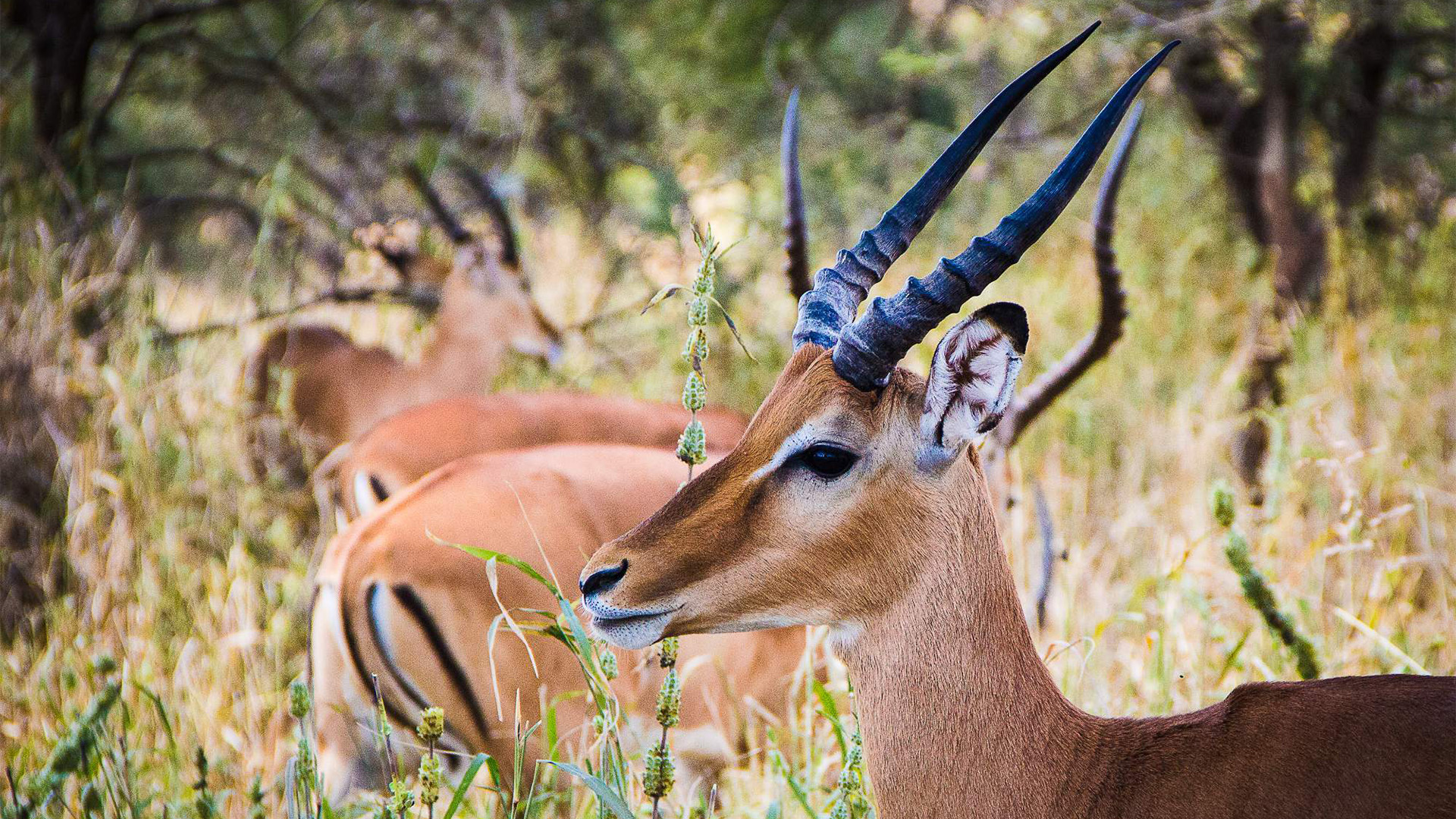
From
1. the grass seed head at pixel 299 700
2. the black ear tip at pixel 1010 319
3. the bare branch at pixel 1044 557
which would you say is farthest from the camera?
the bare branch at pixel 1044 557

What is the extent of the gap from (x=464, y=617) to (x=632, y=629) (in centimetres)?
122

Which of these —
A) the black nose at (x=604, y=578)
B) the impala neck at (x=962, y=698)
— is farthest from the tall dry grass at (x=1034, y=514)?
the black nose at (x=604, y=578)

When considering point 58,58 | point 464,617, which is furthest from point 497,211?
point 464,617

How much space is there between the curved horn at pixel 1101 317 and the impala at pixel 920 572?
1.72 meters

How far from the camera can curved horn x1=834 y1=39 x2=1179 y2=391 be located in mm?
1881

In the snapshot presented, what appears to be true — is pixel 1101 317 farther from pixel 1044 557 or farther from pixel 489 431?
pixel 489 431

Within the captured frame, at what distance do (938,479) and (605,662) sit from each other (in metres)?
0.67

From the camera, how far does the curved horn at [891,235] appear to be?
2090 millimetres

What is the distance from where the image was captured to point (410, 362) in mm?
6875

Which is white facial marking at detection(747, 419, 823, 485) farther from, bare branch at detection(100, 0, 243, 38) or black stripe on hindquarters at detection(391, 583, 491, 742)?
bare branch at detection(100, 0, 243, 38)

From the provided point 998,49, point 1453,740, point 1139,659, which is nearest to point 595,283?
point 998,49

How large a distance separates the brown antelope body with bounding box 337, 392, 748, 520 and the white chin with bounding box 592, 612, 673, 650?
2276 millimetres

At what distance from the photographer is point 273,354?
19.9 feet

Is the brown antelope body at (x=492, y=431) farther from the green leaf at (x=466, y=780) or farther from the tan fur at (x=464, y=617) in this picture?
the green leaf at (x=466, y=780)
